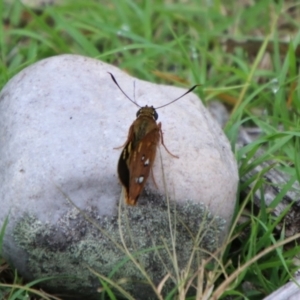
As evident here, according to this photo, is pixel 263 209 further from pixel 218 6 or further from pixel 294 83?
pixel 218 6

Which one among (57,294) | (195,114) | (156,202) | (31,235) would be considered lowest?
(57,294)

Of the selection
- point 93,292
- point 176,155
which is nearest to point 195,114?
point 176,155

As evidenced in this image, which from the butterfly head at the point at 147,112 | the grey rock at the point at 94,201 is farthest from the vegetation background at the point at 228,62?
the butterfly head at the point at 147,112

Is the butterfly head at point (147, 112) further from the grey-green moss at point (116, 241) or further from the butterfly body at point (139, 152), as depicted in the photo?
the grey-green moss at point (116, 241)

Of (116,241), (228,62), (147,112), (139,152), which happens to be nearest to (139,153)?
(139,152)

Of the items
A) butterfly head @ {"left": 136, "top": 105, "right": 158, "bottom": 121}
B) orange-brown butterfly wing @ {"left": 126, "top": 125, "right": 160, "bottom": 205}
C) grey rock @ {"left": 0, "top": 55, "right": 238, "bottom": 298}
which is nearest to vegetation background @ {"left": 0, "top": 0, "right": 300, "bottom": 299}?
grey rock @ {"left": 0, "top": 55, "right": 238, "bottom": 298}

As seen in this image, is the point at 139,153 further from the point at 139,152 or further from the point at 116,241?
the point at 116,241
